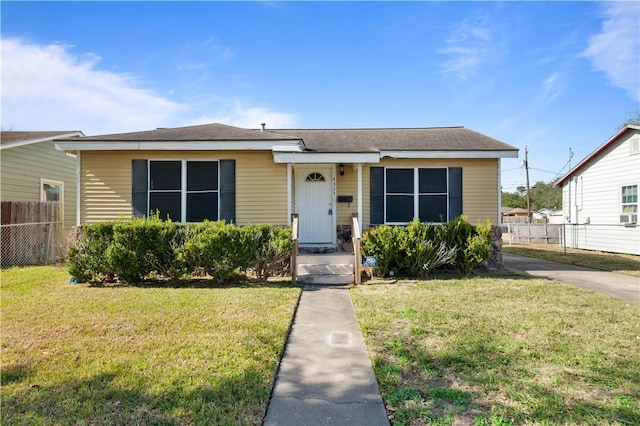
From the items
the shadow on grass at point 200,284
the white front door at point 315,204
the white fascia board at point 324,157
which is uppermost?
the white fascia board at point 324,157

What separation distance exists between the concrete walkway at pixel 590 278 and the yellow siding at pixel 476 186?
6.20 feet

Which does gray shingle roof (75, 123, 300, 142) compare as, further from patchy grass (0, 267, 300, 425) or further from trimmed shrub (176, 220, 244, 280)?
patchy grass (0, 267, 300, 425)

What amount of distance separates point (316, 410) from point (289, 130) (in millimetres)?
11191

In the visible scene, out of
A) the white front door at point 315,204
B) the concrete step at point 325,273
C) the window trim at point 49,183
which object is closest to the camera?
the concrete step at point 325,273

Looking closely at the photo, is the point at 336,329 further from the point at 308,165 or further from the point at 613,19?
the point at 613,19

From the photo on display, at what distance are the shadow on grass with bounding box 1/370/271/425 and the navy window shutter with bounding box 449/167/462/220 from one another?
8.19 meters

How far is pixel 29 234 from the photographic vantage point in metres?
10.4

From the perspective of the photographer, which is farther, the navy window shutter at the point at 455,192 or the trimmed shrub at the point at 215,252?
the navy window shutter at the point at 455,192

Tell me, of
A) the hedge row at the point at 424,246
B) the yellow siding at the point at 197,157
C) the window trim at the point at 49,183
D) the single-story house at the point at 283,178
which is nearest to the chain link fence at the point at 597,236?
the single-story house at the point at 283,178

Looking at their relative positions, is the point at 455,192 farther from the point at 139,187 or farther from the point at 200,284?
the point at 139,187

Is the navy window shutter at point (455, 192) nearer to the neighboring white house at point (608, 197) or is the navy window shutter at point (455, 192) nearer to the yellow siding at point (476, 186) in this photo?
the yellow siding at point (476, 186)

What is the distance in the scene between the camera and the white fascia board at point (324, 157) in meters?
8.78

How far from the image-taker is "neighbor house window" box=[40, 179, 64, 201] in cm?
1284

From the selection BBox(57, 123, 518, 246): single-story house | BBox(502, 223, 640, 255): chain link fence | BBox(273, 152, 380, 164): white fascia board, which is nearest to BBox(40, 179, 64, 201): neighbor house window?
BBox(57, 123, 518, 246): single-story house
